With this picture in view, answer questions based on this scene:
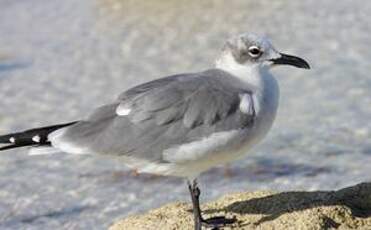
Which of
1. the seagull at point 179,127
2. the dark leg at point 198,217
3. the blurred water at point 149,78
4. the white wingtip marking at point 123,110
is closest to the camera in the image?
the seagull at point 179,127

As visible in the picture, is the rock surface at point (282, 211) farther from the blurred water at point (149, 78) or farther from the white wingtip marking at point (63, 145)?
the blurred water at point (149, 78)

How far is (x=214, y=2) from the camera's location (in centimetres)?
986

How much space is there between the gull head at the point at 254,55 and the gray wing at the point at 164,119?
0.15 meters

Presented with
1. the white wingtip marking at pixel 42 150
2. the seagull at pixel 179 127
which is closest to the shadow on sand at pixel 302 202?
the seagull at pixel 179 127

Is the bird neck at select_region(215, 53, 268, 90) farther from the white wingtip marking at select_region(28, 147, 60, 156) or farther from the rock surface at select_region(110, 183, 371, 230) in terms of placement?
the white wingtip marking at select_region(28, 147, 60, 156)

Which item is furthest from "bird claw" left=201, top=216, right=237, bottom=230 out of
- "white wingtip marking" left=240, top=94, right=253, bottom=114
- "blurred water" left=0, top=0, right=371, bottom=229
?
"blurred water" left=0, top=0, right=371, bottom=229

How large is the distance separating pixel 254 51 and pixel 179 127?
0.50 meters

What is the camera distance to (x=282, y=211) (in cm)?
432

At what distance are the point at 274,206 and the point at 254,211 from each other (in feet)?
0.31

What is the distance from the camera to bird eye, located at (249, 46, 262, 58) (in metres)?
4.27

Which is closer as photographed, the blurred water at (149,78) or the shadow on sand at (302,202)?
the shadow on sand at (302,202)

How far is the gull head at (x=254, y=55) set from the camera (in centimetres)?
428

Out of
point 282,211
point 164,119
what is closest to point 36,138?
point 164,119

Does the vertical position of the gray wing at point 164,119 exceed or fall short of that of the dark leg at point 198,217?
it exceeds it
